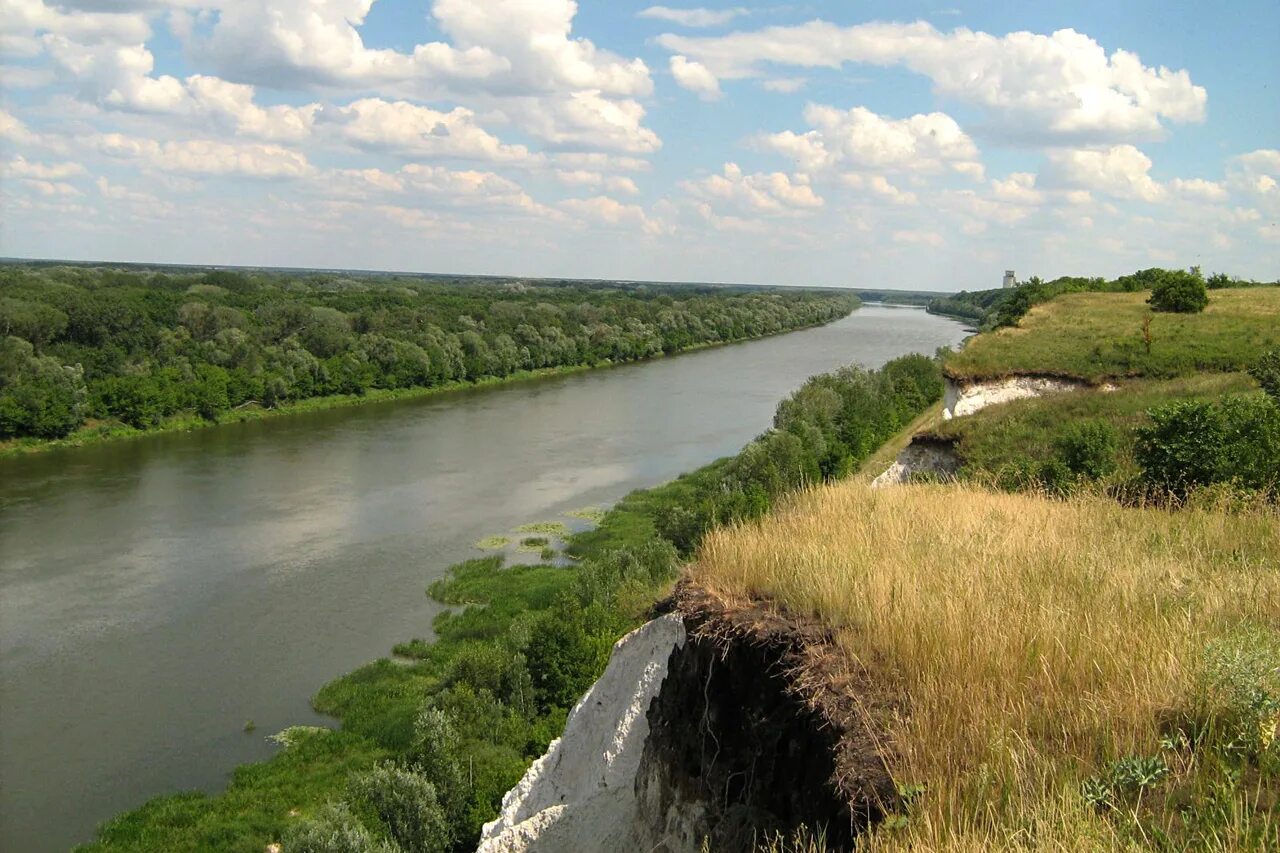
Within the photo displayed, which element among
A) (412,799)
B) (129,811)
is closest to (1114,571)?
(412,799)

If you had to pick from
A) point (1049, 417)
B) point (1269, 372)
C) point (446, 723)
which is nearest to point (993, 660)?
point (446, 723)

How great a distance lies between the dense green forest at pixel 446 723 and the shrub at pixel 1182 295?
16910mm

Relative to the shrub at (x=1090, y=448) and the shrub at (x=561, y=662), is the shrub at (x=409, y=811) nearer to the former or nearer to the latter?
the shrub at (x=561, y=662)

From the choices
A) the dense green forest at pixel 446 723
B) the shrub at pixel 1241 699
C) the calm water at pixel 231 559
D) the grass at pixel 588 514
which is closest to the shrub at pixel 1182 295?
the dense green forest at pixel 446 723

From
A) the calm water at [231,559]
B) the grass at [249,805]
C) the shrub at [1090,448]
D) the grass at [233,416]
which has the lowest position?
the grass at [249,805]

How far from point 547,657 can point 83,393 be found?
37.8m

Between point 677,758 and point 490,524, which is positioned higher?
point 677,758

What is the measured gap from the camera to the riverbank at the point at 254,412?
40494mm

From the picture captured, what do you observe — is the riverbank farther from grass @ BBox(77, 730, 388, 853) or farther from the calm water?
grass @ BBox(77, 730, 388, 853)

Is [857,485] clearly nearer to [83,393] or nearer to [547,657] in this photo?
[547,657]

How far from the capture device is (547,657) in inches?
631

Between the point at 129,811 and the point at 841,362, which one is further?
the point at 841,362

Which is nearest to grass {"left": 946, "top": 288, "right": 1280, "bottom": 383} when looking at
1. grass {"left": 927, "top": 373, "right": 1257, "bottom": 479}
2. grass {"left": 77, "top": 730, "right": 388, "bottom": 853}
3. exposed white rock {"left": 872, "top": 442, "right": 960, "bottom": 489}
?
grass {"left": 927, "top": 373, "right": 1257, "bottom": 479}

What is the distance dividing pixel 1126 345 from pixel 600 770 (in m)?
22.0
